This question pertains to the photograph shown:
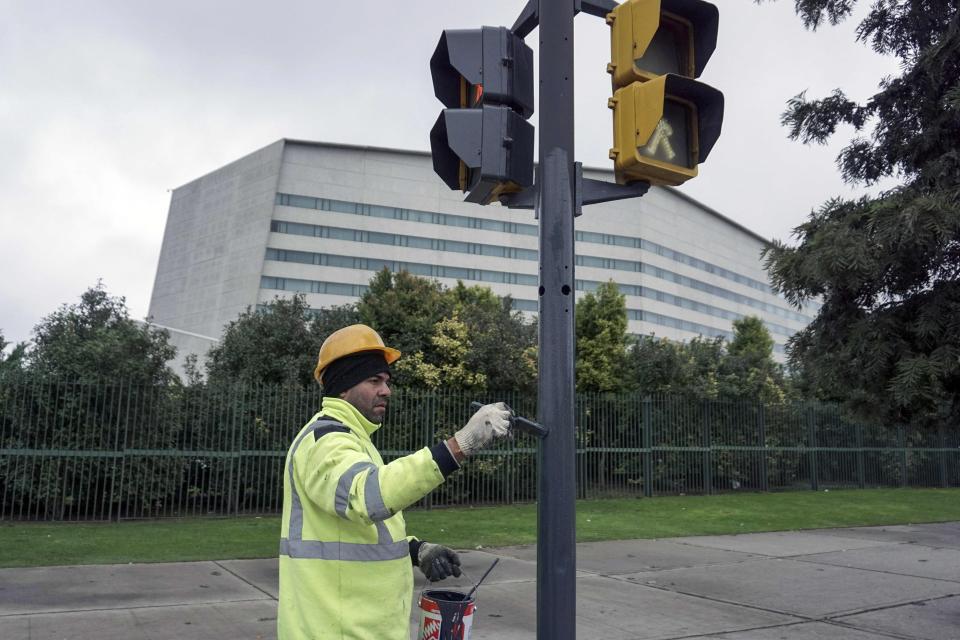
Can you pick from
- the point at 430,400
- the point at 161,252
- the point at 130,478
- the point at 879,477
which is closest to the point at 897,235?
the point at 430,400

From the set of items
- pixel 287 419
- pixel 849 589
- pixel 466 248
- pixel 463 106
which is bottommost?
pixel 849 589

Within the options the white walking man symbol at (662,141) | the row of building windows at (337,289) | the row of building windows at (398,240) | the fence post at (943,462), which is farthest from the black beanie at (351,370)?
the row of building windows at (398,240)

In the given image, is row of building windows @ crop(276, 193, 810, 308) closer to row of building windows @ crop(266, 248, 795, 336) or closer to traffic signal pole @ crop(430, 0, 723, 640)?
row of building windows @ crop(266, 248, 795, 336)

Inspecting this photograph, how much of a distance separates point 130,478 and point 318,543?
1082 cm

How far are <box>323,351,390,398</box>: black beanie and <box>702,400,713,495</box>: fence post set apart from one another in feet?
54.4

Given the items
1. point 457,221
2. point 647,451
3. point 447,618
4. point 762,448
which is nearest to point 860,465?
point 762,448

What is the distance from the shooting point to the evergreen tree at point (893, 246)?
598 centimetres

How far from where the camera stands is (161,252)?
240ft

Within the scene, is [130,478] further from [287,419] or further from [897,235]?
[897,235]

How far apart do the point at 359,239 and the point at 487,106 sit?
6139 cm

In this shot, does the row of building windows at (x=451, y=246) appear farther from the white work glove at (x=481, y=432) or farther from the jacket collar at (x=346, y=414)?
the white work glove at (x=481, y=432)

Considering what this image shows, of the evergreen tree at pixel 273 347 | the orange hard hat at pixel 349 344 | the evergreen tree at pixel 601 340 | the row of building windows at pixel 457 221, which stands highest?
the row of building windows at pixel 457 221

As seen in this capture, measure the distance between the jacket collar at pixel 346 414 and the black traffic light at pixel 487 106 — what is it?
3.23ft

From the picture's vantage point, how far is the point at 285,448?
13727 mm
